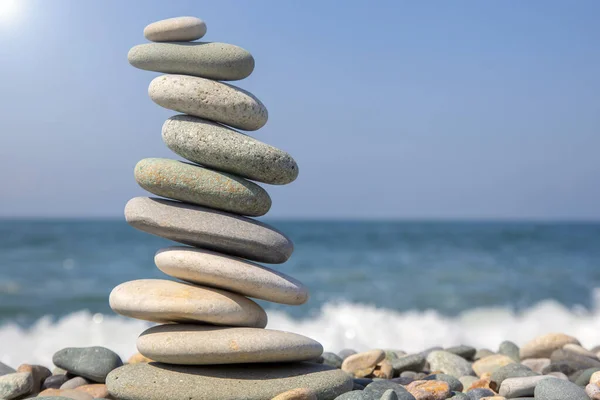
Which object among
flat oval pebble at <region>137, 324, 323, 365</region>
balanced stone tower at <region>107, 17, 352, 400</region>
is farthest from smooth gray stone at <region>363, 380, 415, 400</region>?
flat oval pebble at <region>137, 324, 323, 365</region>

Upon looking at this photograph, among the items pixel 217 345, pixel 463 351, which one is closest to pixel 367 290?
pixel 463 351

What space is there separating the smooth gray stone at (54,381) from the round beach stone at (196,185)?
6.93ft

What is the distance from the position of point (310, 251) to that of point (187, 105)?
73.7ft

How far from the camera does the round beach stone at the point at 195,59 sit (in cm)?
534

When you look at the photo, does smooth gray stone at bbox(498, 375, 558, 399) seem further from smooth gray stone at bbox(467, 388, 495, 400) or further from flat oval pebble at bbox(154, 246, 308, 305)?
flat oval pebble at bbox(154, 246, 308, 305)

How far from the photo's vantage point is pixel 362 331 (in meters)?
12.0

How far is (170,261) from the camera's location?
515 cm

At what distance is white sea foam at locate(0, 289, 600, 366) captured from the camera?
10422 millimetres

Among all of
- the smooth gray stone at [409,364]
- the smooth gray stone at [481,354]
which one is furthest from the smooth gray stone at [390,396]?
the smooth gray stone at [481,354]

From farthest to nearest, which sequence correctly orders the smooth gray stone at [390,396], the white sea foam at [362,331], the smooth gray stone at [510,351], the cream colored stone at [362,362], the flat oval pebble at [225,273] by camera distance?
the white sea foam at [362,331] → the smooth gray stone at [510,351] → the cream colored stone at [362,362] → the flat oval pebble at [225,273] → the smooth gray stone at [390,396]

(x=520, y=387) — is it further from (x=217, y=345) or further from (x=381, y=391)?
(x=217, y=345)

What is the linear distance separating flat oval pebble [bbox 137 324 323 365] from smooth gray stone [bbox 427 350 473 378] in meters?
2.16

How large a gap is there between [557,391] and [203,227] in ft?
9.44

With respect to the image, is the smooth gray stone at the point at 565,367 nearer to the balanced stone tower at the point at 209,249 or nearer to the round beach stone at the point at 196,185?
the balanced stone tower at the point at 209,249
